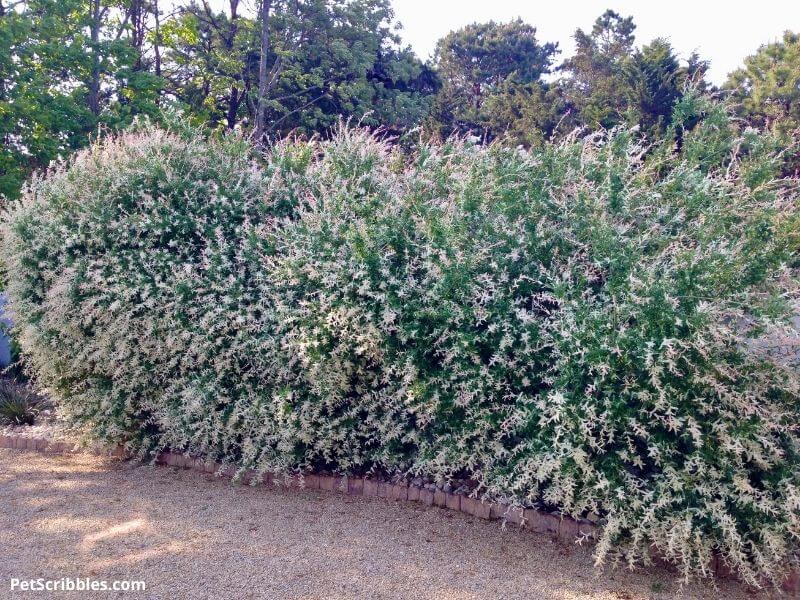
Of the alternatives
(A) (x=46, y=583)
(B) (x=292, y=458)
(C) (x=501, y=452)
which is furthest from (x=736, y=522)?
(A) (x=46, y=583)

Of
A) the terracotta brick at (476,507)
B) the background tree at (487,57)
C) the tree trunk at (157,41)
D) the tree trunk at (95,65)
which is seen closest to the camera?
the terracotta brick at (476,507)

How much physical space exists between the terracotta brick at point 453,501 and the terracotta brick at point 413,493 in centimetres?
21

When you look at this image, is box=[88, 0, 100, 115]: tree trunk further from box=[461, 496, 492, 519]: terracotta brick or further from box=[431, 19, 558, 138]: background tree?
box=[431, 19, 558, 138]: background tree

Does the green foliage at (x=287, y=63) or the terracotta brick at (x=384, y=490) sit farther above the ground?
the green foliage at (x=287, y=63)

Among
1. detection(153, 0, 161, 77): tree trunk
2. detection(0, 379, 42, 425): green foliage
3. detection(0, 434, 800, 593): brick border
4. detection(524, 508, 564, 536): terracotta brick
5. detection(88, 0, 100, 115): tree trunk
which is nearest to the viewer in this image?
detection(0, 434, 800, 593): brick border

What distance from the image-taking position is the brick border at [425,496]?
153 inches

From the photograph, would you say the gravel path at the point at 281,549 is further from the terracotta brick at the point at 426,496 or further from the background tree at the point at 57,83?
the background tree at the point at 57,83

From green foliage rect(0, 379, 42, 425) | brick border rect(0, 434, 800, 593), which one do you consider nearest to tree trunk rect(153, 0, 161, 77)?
green foliage rect(0, 379, 42, 425)

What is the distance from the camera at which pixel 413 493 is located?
4520 mm

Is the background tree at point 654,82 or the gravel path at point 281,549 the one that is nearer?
the gravel path at point 281,549

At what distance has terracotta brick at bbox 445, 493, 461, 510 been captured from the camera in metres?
4.38

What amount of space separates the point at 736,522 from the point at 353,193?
3172 mm

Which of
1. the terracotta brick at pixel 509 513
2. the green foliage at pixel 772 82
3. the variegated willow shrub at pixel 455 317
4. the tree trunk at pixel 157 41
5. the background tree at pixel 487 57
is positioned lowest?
the terracotta brick at pixel 509 513

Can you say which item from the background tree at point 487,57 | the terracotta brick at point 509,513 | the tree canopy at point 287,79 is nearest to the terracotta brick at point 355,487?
the terracotta brick at point 509,513
